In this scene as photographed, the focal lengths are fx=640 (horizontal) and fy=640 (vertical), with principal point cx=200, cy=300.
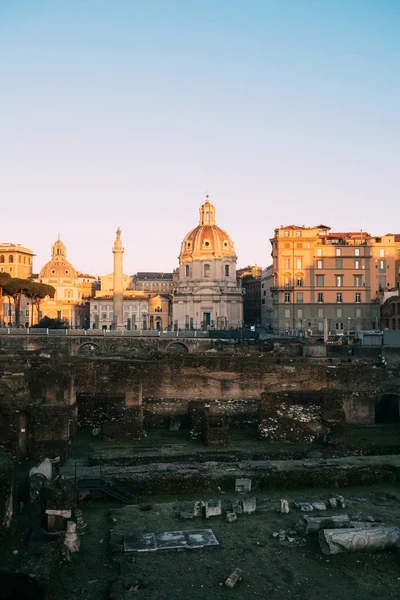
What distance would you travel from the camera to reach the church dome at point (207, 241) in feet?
362

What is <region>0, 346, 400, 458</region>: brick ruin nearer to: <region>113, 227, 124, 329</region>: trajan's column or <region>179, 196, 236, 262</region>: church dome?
<region>113, 227, 124, 329</region>: trajan's column

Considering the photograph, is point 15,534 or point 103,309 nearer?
point 15,534

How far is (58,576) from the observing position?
11.8 m

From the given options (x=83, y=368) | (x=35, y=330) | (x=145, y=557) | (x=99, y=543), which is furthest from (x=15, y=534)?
(x=35, y=330)

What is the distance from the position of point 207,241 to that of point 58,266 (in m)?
33.8

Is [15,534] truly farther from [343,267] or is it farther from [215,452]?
[343,267]

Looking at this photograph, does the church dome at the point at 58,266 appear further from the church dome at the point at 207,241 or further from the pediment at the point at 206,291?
the pediment at the point at 206,291

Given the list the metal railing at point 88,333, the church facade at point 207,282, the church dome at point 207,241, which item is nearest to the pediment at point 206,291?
the church facade at point 207,282

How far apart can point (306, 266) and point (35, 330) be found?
106 ft

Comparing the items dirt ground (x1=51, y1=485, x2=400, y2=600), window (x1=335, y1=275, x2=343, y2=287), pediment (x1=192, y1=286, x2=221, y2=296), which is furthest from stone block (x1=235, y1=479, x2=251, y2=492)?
pediment (x1=192, y1=286, x2=221, y2=296)

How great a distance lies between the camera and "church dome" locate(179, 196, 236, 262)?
110312 mm

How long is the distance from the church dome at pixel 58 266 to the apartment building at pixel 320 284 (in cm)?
6140

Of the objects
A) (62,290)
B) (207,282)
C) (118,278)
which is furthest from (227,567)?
(62,290)

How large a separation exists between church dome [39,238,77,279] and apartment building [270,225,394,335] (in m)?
61.4
